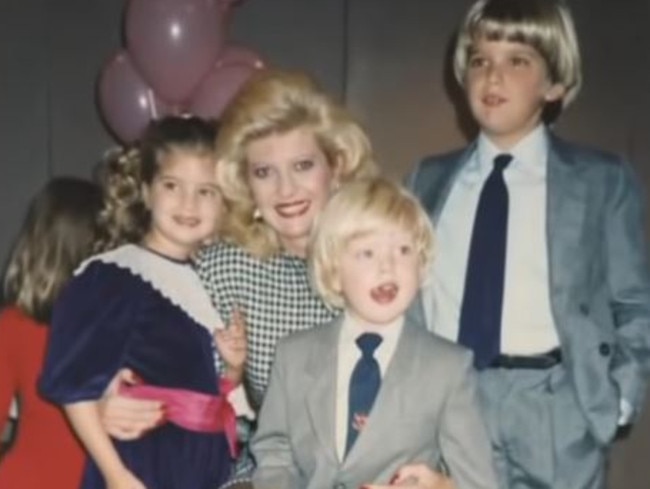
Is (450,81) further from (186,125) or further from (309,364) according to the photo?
(309,364)

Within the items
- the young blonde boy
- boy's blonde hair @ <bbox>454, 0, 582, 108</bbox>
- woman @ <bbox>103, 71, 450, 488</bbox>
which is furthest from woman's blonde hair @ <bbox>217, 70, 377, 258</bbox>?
boy's blonde hair @ <bbox>454, 0, 582, 108</bbox>

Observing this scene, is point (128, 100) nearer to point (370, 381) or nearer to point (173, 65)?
point (173, 65)

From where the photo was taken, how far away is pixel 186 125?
264 centimetres

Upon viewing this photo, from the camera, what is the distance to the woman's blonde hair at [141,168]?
8.46ft

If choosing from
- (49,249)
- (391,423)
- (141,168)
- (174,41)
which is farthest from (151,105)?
(391,423)

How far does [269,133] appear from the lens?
102 inches

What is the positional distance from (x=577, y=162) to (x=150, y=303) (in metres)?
0.97

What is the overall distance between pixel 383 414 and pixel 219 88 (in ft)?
5.04

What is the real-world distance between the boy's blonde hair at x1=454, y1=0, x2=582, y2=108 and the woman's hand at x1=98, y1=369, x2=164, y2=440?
1.09m

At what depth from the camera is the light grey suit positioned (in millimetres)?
2557

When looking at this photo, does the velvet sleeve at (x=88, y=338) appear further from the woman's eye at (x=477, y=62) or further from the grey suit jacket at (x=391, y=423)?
the woman's eye at (x=477, y=62)

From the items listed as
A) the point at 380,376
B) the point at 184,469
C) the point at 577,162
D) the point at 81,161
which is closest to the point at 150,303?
the point at 184,469

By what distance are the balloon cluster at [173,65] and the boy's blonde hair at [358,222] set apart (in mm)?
1203

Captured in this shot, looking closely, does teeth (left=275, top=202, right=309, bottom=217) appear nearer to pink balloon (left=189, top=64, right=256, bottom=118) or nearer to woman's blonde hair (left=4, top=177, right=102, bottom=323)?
woman's blonde hair (left=4, top=177, right=102, bottom=323)
